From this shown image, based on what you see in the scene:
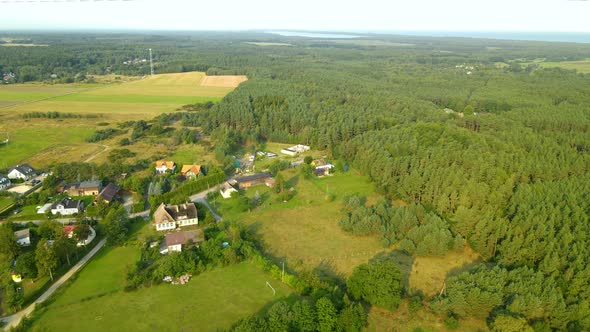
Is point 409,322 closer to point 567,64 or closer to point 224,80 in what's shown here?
point 224,80

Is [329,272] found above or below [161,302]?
above

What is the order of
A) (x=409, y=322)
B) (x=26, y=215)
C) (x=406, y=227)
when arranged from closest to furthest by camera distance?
1. (x=409, y=322)
2. (x=406, y=227)
3. (x=26, y=215)

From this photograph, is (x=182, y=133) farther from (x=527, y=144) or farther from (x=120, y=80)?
(x=120, y=80)

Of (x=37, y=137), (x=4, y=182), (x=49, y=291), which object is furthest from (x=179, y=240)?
(x=37, y=137)

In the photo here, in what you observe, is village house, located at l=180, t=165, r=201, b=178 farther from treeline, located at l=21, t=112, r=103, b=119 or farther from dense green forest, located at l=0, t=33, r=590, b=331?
treeline, located at l=21, t=112, r=103, b=119

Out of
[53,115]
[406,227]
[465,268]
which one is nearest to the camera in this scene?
[465,268]

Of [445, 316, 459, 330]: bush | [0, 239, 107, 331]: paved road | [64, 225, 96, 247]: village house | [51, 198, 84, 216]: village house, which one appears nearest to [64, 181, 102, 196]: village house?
[51, 198, 84, 216]: village house
